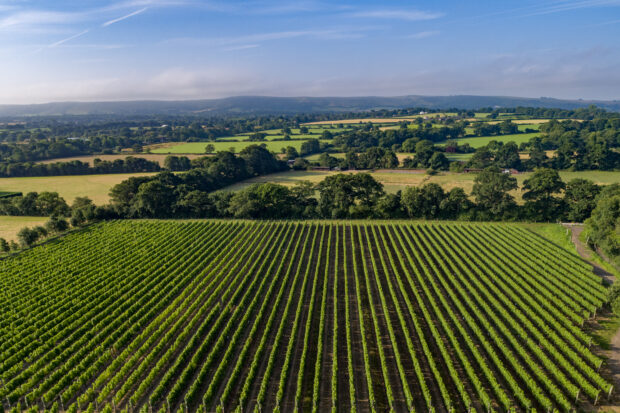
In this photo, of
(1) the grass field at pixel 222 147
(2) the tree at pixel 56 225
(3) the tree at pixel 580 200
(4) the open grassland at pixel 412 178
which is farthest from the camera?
(1) the grass field at pixel 222 147

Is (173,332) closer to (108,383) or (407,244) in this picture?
(108,383)

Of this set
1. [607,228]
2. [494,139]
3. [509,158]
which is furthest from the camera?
[494,139]

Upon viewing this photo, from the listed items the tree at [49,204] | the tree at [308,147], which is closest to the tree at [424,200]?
the tree at [49,204]

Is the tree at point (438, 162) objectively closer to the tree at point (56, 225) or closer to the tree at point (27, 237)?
the tree at point (56, 225)

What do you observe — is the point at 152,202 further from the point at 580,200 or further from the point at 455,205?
the point at 580,200

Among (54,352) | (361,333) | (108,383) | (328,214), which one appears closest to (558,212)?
(328,214)

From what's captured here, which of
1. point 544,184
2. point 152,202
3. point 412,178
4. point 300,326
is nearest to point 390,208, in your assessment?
point 544,184
